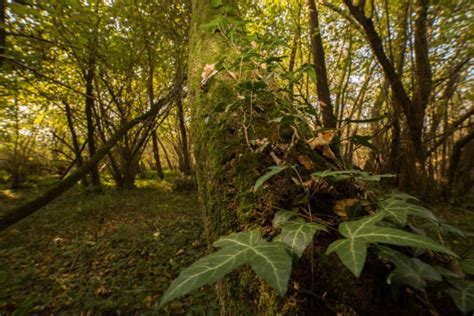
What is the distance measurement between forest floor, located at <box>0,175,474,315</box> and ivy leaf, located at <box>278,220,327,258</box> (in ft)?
5.76

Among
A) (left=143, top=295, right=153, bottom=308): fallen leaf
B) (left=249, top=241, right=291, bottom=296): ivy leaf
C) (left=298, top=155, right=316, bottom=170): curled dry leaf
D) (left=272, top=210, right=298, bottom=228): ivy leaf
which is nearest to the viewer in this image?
(left=249, top=241, right=291, bottom=296): ivy leaf

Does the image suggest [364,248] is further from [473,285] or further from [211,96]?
[211,96]

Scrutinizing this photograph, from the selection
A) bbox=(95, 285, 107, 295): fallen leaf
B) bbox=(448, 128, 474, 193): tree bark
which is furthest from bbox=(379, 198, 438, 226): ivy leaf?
bbox=(448, 128, 474, 193): tree bark

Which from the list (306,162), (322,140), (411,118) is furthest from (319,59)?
(306,162)

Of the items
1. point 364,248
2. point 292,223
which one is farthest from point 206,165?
point 364,248

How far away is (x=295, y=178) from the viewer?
0.76 meters

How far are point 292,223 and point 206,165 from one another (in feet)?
1.88

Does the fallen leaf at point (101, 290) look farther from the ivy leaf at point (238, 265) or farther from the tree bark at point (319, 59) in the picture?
the tree bark at point (319, 59)

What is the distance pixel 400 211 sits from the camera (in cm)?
63

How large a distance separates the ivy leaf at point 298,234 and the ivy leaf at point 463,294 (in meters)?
0.30

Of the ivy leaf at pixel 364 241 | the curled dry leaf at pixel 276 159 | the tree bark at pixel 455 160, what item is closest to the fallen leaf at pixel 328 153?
the curled dry leaf at pixel 276 159

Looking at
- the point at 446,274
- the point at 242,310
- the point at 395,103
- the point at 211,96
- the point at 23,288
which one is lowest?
the point at 23,288

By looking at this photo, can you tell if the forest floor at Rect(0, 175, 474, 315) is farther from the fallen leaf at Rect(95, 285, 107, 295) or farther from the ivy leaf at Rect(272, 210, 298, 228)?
the ivy leaf at Rect(272, 210, 298, 228)

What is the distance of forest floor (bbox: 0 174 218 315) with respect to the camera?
2129 millimetres
